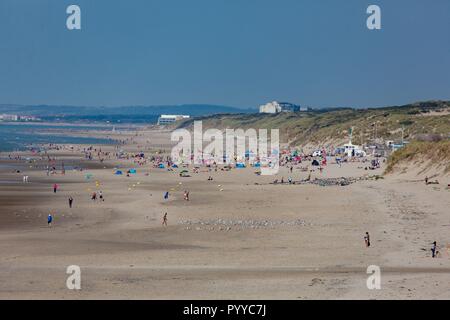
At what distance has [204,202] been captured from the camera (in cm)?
3631

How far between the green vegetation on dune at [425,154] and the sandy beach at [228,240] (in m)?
1.57

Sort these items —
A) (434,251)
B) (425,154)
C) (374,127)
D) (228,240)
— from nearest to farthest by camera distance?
(434,251)
(228,240)
(425,154)
(374,127)

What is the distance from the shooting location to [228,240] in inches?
981

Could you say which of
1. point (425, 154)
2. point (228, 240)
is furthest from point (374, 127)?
point (228, 240)

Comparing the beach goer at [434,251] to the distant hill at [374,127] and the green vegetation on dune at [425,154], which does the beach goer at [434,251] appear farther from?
the distant hill at [374,127]

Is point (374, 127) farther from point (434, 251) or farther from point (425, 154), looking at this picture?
point (434, 251)

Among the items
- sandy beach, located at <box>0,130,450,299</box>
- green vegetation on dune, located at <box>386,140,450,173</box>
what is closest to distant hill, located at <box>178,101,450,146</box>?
green vegetation on dune, located at <box>386,140,450,173</box>

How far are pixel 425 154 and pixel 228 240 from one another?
75.7ft

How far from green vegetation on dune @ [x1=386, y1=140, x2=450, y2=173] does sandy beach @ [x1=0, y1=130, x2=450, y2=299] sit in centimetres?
157

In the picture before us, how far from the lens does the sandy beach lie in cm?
1719

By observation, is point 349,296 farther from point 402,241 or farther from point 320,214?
point 320,214

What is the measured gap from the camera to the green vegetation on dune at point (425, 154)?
1649 inches

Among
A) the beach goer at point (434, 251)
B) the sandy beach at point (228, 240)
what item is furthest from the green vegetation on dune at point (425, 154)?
the beach goer at point (434, 251)
